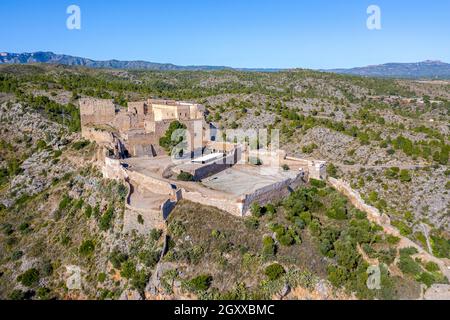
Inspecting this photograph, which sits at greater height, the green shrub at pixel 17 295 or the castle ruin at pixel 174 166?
the castle ruin at pixel 174 166

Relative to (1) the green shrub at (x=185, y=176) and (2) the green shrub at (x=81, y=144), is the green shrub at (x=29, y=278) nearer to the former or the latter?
(1) the green shrub at (x=185, y=176)

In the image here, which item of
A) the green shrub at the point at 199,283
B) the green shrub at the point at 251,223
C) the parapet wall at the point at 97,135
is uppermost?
the parapet wall at the point at 97,135

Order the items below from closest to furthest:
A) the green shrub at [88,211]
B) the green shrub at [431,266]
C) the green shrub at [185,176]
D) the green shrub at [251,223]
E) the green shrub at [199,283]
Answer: the green shrub at [199,283]
the green shrub at [431,266]
the green shrub at [251,223]
the green shrub at [88,211]
the green shrub at [185,176]

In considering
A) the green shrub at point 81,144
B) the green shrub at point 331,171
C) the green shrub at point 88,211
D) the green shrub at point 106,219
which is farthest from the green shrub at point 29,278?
the green shrub at point 331,171

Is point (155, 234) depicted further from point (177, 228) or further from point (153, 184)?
point (153, 184)

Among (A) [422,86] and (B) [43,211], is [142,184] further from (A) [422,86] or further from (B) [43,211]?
(A) [422,86]

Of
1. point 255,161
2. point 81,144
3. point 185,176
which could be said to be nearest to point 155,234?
point 185,176

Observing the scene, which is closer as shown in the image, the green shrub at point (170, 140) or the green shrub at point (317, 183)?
the green shrub at point (317, 183)
